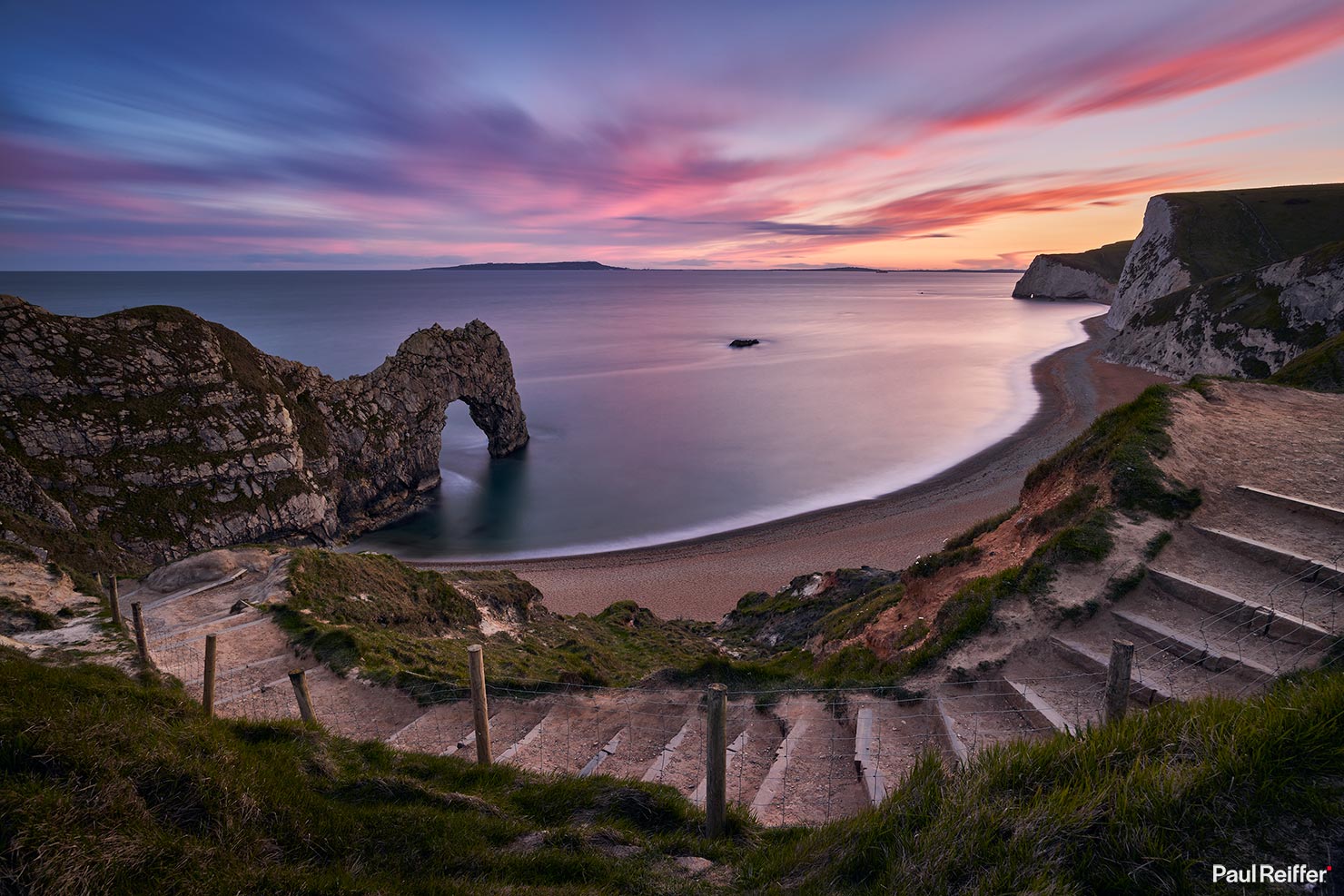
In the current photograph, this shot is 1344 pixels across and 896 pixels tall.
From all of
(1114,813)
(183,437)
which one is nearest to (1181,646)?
(1114,813)

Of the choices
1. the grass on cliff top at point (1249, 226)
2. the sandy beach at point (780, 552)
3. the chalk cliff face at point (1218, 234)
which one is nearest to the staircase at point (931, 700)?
the sandy beach at point (780, 552)

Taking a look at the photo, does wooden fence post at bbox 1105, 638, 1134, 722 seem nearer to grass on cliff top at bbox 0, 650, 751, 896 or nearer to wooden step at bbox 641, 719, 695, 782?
grass on cliff top at bbox 0, 650, 751, 896

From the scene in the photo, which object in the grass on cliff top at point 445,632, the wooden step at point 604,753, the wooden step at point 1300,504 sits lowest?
the grass on cliff top at point 445,632

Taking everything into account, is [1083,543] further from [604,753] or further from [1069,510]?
[604,753]

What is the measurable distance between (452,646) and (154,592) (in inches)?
345

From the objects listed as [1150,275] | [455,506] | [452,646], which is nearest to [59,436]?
[455,506]

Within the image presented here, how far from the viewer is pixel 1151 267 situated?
7988 cm

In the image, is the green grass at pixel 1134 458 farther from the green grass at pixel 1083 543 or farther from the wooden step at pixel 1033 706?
the wooden step at pixel 1033 706

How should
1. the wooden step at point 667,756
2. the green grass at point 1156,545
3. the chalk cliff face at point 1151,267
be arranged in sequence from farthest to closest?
the chalk cliff face at point 1151,267 → the green grass at point 1156,545 → the wooden step at point 667,756

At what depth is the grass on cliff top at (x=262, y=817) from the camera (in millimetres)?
3650

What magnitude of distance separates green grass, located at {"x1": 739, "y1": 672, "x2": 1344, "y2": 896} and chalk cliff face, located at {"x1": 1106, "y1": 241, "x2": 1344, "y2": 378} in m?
44.0

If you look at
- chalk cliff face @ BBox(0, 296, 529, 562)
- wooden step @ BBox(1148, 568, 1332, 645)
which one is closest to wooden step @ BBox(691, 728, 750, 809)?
wooden step @ BBox(1148, 568, 1332, 645)

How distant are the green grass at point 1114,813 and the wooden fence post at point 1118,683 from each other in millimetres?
694

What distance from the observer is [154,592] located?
1561cm
